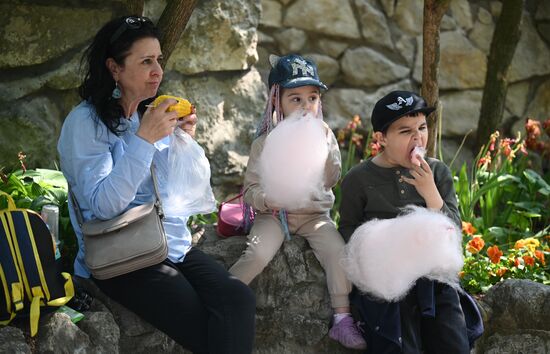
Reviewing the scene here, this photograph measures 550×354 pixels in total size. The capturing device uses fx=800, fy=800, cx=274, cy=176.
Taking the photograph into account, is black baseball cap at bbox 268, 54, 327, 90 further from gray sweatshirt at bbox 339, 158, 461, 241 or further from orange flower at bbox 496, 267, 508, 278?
orange flower at bbox 496, 267, 508, 278

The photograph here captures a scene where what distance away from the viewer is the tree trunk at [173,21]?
3.49m

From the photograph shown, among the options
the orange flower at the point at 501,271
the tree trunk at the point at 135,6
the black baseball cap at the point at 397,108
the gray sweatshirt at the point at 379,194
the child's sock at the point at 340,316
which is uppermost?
the tree trunk at the point at 135,6

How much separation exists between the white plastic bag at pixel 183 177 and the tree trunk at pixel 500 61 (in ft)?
8.92

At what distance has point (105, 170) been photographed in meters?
2.79

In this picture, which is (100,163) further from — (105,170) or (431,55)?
(431,55)

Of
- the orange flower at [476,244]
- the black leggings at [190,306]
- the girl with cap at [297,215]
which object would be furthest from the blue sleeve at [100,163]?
the orange flower at [476,244]

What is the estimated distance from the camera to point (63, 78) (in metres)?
4.34

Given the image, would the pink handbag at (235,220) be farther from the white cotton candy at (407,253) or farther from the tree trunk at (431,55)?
the tree trunk at (431,55)

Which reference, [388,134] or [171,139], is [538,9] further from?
[171,139]

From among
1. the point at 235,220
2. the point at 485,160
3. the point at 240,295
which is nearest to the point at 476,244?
the point at 485,160

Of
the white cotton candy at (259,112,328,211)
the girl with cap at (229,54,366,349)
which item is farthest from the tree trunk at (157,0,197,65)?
the white cotton candy at (259,112,328,211)

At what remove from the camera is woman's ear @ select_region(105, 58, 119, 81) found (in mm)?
2982

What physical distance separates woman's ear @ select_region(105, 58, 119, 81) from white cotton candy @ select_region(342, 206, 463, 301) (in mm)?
1120

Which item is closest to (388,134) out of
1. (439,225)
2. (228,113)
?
(439,225)
